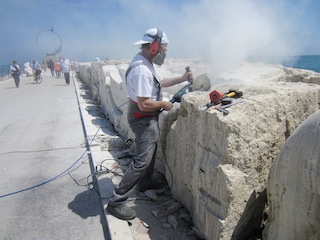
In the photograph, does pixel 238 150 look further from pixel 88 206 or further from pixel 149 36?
pixel 88 206

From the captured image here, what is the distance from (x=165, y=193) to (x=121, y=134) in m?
2.94

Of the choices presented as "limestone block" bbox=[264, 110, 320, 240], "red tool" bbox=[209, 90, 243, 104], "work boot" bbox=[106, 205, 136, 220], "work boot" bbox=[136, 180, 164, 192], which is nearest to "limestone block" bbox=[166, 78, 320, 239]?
"red tool" bbox=[209, 90, 243, 104]

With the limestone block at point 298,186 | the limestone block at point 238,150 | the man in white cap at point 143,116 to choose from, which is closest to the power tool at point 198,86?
the man in white cap at point 143,116

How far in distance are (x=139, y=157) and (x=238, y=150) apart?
4.20 ft

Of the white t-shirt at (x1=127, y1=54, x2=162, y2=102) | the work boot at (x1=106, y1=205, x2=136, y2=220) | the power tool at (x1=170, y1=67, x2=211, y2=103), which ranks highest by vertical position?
the white t-shirt at (x1=127, y1=54, x2=162, y2=102)

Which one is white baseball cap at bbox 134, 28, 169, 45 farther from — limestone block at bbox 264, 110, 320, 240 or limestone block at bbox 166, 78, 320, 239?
limestone block at bbox 264, 110, 320, 240

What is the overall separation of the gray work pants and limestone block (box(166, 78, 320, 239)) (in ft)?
1.63

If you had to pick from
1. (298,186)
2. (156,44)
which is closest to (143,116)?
(156,44)

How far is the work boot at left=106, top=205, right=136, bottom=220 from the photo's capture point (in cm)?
338

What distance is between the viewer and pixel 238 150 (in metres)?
2.56

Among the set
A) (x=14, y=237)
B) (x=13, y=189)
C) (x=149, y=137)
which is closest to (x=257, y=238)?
(x=149, y=137)

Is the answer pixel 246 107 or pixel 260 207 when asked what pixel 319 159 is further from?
pixel 260 207

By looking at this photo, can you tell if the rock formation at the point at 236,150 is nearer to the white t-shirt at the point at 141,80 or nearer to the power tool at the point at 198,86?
the white t-shirt at the point at 141,80

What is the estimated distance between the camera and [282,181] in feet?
7.43
